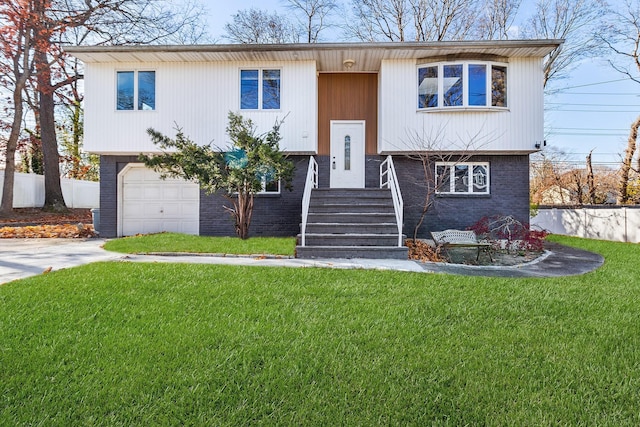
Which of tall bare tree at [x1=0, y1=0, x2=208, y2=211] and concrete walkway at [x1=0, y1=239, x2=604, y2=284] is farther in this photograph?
tall bare tree at [x1=0, y1=0, x2=208, y2=211]

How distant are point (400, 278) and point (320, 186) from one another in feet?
19.5

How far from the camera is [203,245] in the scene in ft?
25.2

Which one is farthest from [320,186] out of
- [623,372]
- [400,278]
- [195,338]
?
[623,372]

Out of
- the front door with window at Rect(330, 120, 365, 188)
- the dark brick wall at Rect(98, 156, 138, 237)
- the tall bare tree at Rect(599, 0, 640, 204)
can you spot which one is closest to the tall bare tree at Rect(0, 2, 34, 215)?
the dark brick wall at Rect(98, 156, 138, 237)

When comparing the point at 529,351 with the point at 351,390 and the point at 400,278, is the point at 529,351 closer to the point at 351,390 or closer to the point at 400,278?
the point at 351,390

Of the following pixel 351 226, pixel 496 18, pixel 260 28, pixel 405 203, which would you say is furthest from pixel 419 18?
pixel 351 226

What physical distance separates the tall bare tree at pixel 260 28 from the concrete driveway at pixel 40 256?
48.8 feet

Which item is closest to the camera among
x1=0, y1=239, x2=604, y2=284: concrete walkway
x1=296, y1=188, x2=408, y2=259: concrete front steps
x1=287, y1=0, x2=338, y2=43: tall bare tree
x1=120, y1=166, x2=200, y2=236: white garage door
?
x1=0, y1=239, x2=604, y2=284: concrete walkway

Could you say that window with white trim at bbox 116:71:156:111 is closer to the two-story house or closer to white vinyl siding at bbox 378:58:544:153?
the two-story house

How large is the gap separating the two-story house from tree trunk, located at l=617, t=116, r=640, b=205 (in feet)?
30.2

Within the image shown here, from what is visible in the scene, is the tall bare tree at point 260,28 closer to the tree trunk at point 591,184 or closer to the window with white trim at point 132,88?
the window with white trim at point 132,88

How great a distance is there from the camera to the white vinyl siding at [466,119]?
954 centimetres

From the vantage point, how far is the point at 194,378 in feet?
7.84

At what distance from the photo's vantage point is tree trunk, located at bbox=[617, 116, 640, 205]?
50.3 ft
